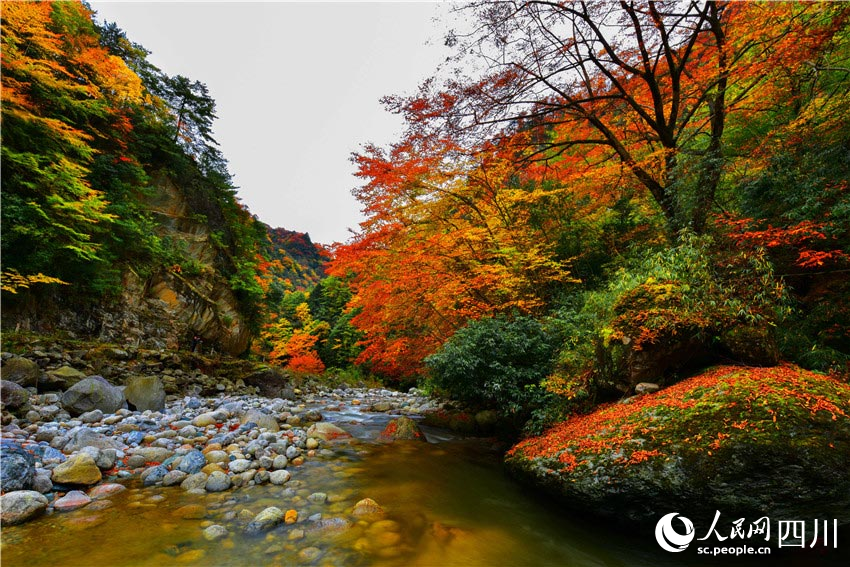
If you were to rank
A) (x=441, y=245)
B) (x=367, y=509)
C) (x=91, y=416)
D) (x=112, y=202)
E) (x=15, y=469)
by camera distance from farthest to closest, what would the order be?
1. (x=112, y=202)
2. (x=441, y=245)
3. (x=91, y=416)
4. (x=367, y=509)
5. (x=15, y=469)

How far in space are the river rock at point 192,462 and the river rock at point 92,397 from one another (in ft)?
10.6

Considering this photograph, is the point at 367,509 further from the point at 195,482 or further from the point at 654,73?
the point at 654,73

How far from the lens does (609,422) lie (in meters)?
4.08

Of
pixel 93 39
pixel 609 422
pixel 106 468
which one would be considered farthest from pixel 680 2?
pixel 93 39

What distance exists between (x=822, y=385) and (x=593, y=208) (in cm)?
672

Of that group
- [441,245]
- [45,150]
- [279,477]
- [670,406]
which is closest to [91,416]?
[279,477]

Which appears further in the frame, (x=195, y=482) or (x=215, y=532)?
(x=195, y=482)

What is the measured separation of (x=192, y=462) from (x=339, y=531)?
2370 millimetres

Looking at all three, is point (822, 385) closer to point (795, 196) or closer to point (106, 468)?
point (795, 196)

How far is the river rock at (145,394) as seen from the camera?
22.5 ft

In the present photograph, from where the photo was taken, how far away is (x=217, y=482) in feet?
12.8

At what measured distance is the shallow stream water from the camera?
8.80 feet

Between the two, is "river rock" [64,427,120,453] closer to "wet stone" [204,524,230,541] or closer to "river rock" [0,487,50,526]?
"river rock" [0,487,50,526]

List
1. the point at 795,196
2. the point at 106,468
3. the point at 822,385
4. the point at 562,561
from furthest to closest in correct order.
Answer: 1. the point at 795,196
2. the point at 106,468
3. the point at 822,385
4. the point at 562,561
